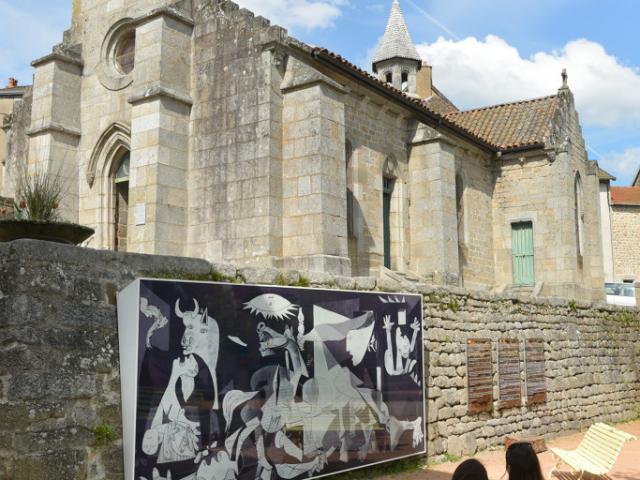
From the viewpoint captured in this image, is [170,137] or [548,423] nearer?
[548,423]

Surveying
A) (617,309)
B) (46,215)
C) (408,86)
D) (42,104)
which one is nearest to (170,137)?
(42,104)

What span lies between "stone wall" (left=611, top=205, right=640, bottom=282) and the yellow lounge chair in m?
32.8

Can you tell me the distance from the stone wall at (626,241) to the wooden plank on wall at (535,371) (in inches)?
1210

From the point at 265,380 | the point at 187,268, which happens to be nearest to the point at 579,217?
the point at 265,380

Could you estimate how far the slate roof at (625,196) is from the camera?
4006 centimetres

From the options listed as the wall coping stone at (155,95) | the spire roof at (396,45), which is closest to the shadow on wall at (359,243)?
the wall coping stone at (155,95)

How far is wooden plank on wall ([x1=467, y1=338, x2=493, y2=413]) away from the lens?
938 cm

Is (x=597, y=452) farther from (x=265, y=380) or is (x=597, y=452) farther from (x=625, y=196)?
(x=625, y=196)

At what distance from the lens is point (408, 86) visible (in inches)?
1193

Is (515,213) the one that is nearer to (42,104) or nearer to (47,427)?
(42,104)

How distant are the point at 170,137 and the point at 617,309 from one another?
967cm

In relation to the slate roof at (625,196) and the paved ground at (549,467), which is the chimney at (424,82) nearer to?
the slate roof at (625,196)

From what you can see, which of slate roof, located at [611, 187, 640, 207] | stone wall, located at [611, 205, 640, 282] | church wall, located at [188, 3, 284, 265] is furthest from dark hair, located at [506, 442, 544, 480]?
slate roof, located at [611, 187, 640, 207]

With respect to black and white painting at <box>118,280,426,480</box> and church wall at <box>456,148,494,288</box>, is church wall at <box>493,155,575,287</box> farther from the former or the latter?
black and white painting at <box>118,280,426,480</box>
